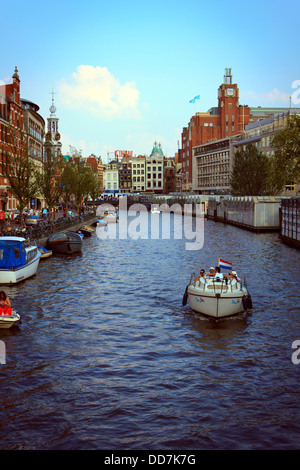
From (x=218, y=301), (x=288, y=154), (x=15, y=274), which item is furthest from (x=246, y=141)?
(x=218, y=301)

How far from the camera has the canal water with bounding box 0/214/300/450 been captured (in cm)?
1488

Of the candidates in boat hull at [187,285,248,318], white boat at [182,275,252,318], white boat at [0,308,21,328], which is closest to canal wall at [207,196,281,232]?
white boat at [182,275,252,318]

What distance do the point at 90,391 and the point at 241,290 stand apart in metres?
11.9

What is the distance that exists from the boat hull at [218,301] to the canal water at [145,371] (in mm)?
533

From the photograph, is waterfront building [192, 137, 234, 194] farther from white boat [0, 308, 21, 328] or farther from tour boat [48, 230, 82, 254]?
white boat [0, 308, 21, 328]

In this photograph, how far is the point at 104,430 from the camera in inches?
593

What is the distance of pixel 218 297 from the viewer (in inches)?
1019

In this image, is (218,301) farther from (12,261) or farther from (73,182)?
(73,182)

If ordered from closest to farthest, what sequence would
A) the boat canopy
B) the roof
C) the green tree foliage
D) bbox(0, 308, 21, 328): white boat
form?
bbox(0, 308, 21, 328): white boat → the boat canopy → the green tree foliage → the roof

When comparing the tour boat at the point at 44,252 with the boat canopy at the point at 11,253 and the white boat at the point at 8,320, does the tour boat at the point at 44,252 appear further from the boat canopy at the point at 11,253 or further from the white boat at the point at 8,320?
the white boat at the point at 8,320

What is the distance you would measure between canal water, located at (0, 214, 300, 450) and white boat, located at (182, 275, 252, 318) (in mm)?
583

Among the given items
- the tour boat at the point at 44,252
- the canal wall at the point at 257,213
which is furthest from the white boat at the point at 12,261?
the canal wall at the point at 257,213

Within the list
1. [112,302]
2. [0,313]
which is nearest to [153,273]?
[112,302]

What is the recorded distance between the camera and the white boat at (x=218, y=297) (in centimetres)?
2609
